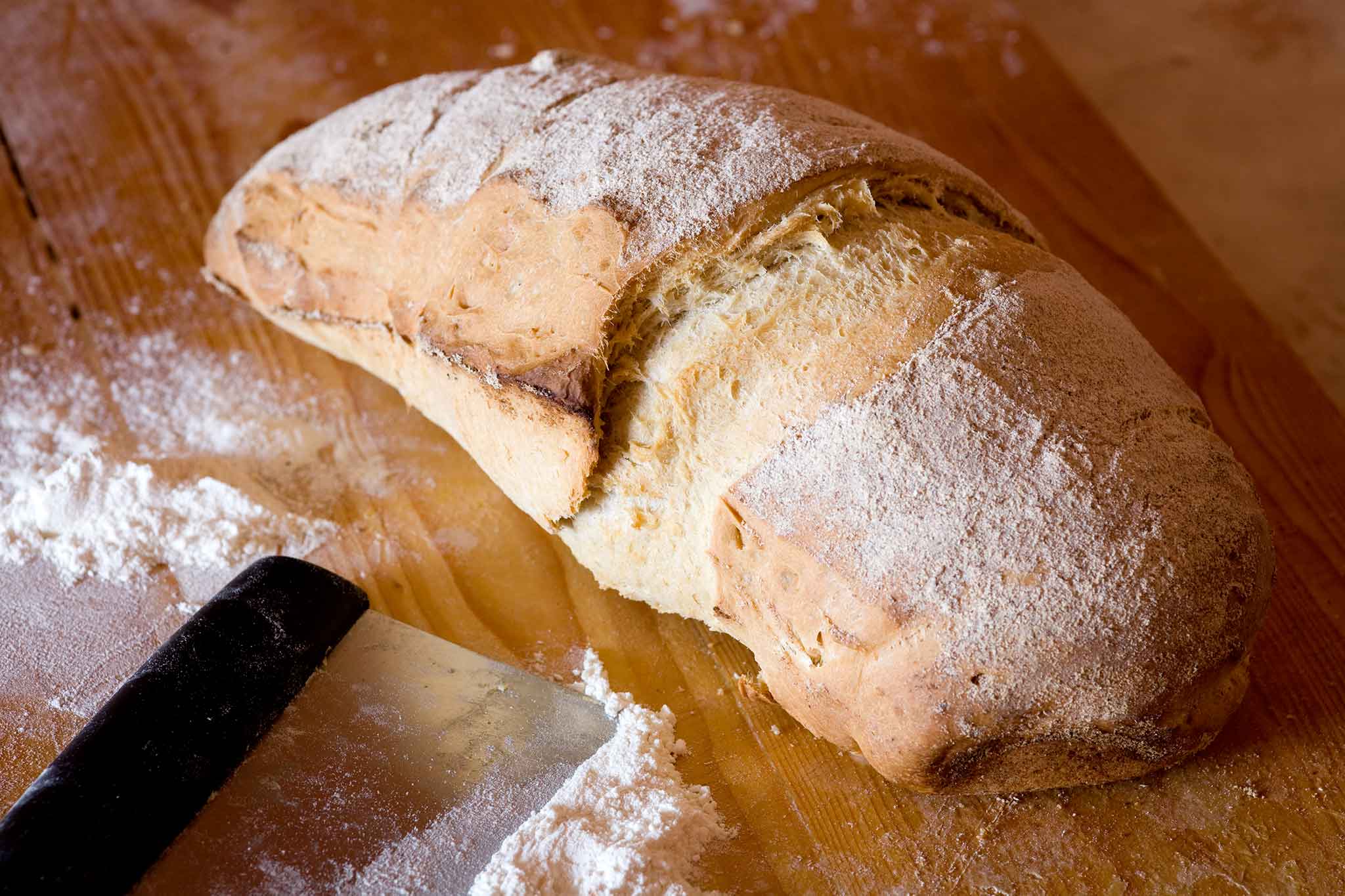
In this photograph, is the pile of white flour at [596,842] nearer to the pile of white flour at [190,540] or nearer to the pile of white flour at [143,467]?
the pile of white flour at [190,540]

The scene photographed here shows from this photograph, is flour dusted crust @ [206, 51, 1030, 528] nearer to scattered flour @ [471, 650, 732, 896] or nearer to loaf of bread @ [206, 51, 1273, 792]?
loaf of bread @ [206, 51, 1273, 792]

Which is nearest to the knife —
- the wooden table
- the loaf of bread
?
the wooden table

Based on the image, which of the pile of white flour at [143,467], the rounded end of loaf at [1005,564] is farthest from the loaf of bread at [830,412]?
the pile of white flour at [143,467]

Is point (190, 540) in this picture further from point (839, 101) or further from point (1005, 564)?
point (839, 101)

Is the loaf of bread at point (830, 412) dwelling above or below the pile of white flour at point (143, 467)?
above

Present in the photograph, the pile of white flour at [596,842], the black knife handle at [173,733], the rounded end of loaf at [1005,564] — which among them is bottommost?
the pile of white flour at [596,842]

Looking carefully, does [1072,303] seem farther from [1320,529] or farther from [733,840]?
[733,840]
